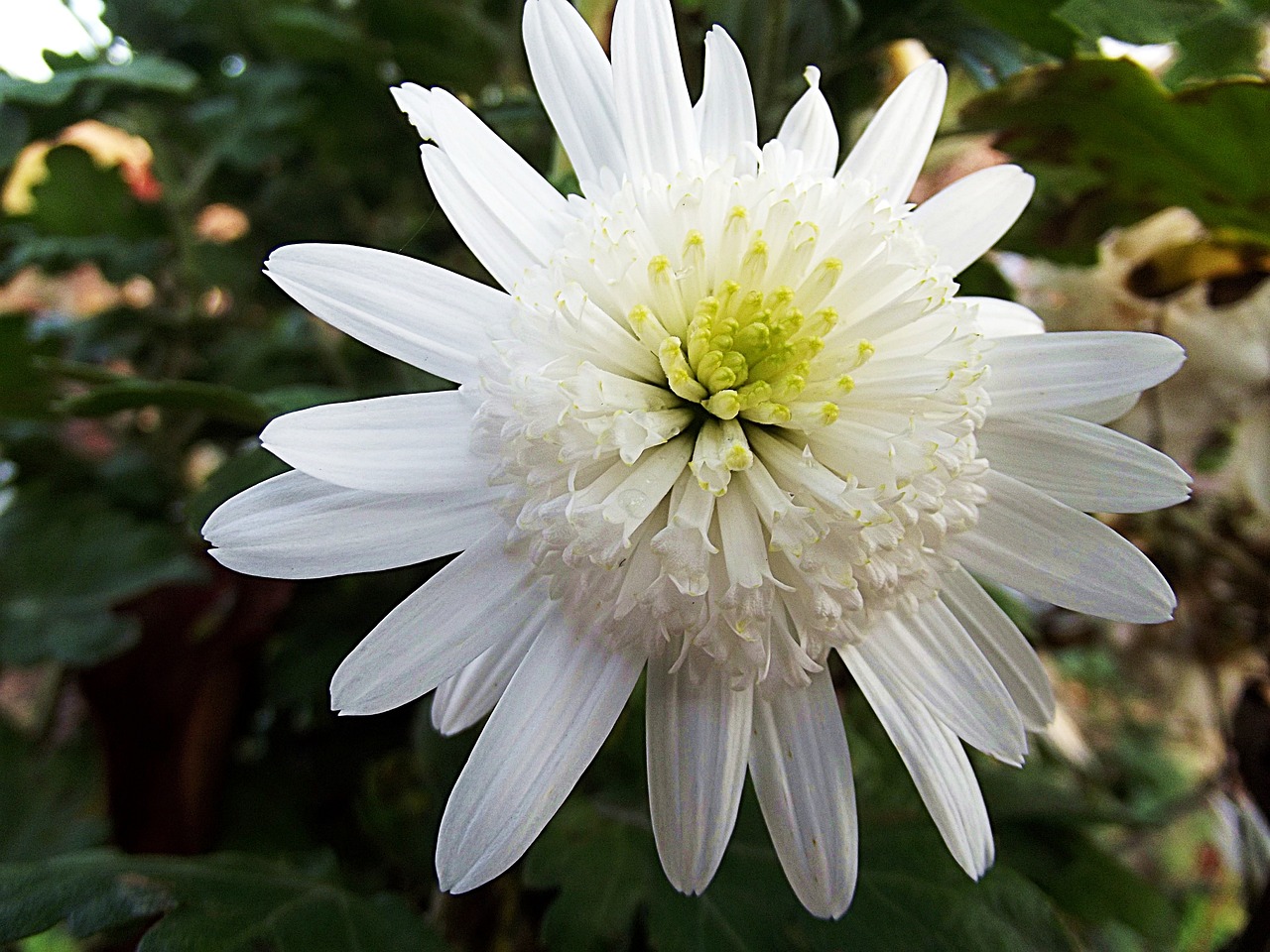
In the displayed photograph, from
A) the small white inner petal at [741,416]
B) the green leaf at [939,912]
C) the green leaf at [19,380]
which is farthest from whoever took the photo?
the green leaf at [19,380]

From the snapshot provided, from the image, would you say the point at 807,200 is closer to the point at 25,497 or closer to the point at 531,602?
the point at 531,602

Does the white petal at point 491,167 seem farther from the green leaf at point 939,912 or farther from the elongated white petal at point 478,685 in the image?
the green leaf at point 939,912

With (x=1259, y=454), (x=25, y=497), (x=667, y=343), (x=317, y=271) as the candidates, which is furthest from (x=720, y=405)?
(x=25, y=497)

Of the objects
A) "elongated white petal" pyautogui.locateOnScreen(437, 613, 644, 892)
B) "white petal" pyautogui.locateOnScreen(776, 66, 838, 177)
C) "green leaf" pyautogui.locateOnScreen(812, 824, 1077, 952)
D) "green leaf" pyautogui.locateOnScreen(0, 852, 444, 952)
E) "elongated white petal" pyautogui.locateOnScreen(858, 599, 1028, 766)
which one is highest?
"white petal" pyautogui.locateOnScreen(776, 66, 838, 177)

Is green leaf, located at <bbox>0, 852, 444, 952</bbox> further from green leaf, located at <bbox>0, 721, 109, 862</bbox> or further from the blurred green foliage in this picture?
green leaf, located at <bbox>0, 721, 109, 862</bbox>

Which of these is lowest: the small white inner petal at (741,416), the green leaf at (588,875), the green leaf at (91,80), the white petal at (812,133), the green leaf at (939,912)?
the green leaf at (939,912)

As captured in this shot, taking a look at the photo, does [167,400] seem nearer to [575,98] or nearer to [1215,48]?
[575,98]

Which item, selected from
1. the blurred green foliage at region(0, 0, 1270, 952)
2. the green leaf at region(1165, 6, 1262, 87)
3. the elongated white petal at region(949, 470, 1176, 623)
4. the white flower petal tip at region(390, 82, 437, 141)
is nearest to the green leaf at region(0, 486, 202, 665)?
the blurred green foliage at region(0, 0, 1270, 952)

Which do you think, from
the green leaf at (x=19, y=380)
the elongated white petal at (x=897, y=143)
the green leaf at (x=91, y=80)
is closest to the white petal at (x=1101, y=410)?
the elongated white petal at (x=897, y=143)
